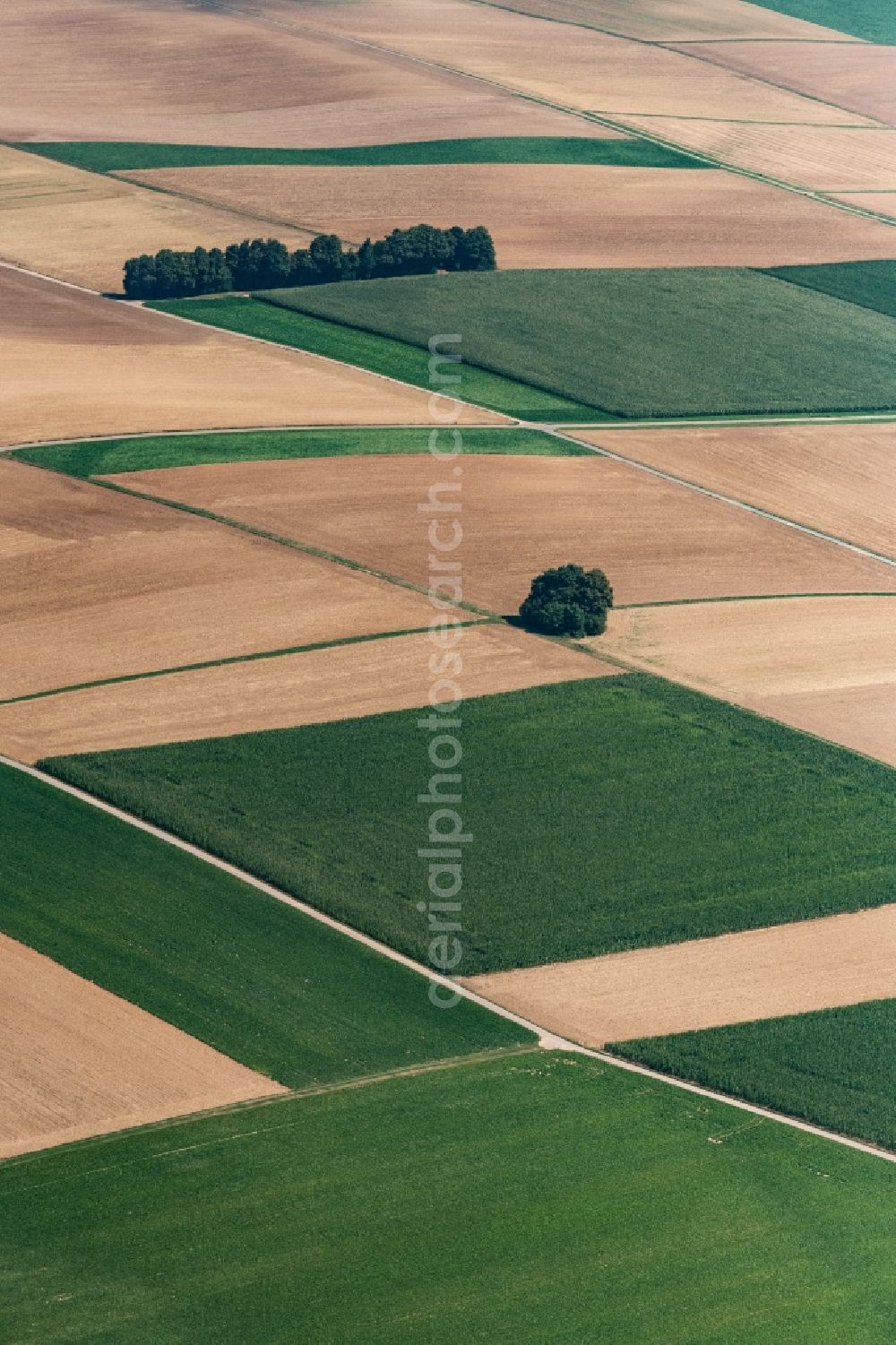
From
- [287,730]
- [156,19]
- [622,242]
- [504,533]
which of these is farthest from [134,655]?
[156,19]

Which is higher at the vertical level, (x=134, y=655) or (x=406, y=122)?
(x=406, y=122)

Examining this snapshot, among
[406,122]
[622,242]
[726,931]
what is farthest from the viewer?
[406,122]

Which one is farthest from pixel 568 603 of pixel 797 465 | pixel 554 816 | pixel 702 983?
pixel 797 465

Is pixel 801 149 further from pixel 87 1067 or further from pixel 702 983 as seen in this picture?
pixel 87 1067

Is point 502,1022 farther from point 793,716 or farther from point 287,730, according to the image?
point 793,716

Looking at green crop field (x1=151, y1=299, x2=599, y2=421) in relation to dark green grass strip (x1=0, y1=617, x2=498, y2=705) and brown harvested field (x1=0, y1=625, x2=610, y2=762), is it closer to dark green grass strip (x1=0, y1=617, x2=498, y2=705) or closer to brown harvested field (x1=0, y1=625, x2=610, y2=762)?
dark green grass strip (x1=0, y1=617, x2=498, y2=705)
